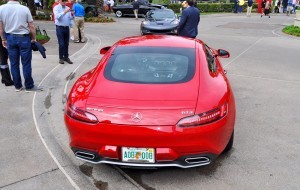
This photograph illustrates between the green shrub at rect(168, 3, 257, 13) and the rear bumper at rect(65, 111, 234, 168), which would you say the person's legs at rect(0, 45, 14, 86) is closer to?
the rear bumper at rect(65, 111, 234, 168)

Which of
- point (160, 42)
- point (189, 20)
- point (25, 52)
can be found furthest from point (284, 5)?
Result: point (160, 42)

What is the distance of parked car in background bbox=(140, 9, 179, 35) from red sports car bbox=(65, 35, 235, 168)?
36.3 feet

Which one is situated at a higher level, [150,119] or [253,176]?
[150,119]

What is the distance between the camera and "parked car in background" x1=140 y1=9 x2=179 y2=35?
14844 millimetres

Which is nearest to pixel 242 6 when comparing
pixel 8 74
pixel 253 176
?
pixel 8 74

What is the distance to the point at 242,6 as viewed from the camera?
35.2 metres

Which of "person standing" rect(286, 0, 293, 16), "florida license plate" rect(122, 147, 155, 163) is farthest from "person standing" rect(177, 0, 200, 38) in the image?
"person standing" rect(286, 0, 293, 16)

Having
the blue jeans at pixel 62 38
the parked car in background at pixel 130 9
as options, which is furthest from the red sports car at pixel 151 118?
the parked car in background at pixel 130 9

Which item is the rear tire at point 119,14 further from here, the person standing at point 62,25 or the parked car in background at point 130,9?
the person standing at point 62,25

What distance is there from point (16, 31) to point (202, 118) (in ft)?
14.3

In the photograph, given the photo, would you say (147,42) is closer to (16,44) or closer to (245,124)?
(245,124)

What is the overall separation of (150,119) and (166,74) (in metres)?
0.95

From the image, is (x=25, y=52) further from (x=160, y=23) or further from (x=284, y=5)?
(x=284, y=5)

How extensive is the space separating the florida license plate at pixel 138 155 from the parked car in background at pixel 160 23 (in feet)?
39.2
